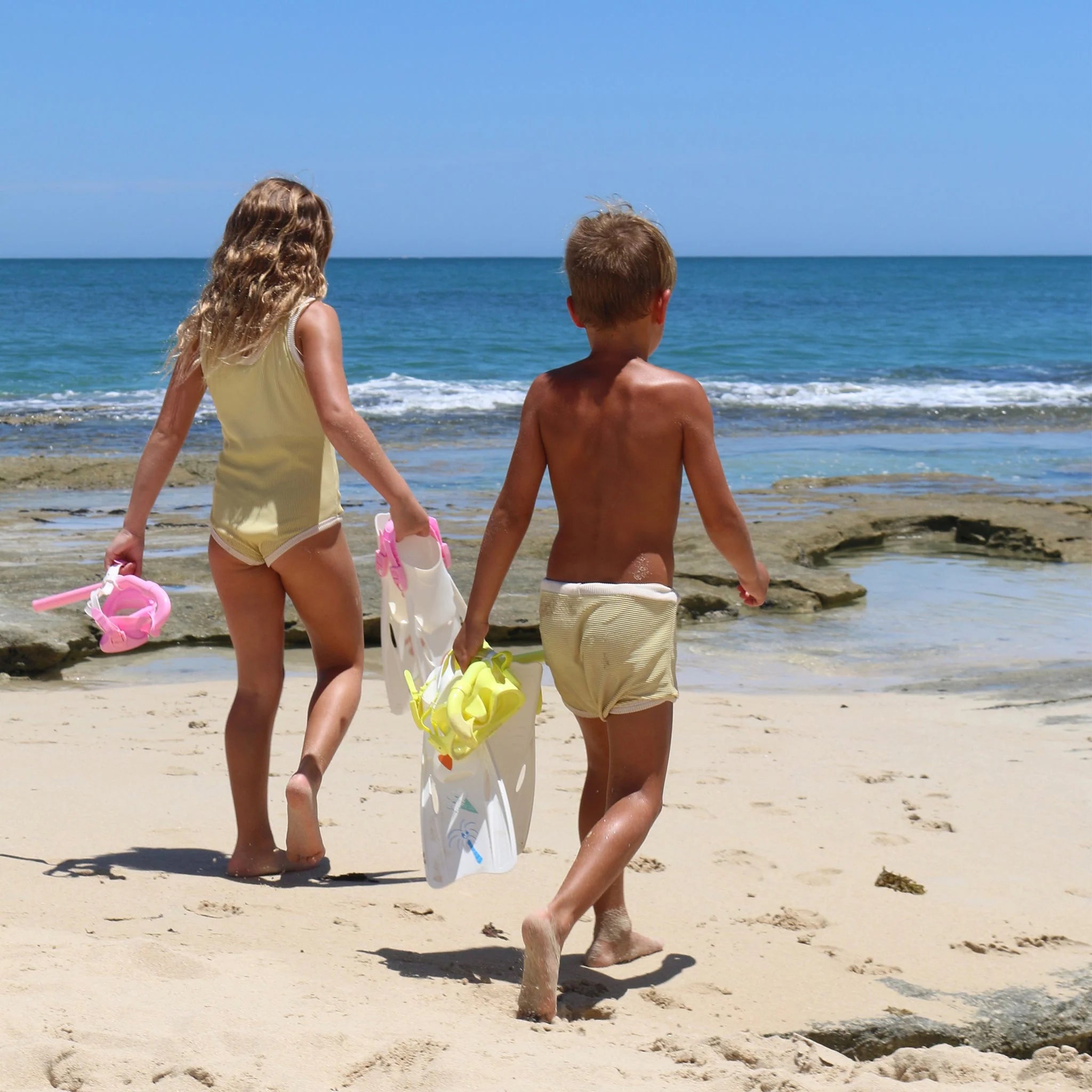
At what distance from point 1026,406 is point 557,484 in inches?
732

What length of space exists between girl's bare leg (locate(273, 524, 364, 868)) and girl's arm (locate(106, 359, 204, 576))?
39cm

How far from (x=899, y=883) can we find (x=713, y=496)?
1.26 metres

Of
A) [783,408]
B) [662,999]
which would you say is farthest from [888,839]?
[783,408]

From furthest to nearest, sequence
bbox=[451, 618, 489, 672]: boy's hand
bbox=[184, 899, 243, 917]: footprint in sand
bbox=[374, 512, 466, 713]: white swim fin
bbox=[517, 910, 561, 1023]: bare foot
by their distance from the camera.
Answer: bbox=[374, 512, 466, 713]: white swim fin → bbox=[184, 899, 243, 917]: footprint in sand → bbox=[451, 618, 489, 672]: boy's hand → bbox=[517, 910, 561, 1023]: bare foot

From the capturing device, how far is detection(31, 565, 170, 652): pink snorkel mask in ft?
10.8

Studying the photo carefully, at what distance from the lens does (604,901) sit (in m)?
2.91

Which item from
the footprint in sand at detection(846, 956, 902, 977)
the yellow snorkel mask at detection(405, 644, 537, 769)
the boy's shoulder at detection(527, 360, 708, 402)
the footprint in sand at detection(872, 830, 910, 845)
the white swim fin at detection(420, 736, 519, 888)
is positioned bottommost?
the footprint in sand at detection(846, 956, 902, 977)

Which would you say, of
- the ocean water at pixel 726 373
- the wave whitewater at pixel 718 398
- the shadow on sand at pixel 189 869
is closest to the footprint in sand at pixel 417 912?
the shadow on sand at pixel 189 869

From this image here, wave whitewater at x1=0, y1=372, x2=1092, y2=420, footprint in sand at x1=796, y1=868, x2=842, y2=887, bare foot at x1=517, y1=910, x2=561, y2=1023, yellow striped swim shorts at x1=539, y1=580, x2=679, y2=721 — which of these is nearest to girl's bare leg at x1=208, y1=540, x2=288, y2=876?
yellow striped swim shorts at x1=539, y1=580, x2=679, y2=721

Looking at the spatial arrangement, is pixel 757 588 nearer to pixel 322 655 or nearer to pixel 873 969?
pixel 873 969

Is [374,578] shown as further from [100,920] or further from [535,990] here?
[535,990]

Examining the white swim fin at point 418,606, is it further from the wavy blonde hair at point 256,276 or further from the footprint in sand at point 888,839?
the footprint in sand at point 888,839

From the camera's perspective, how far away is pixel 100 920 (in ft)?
9.37

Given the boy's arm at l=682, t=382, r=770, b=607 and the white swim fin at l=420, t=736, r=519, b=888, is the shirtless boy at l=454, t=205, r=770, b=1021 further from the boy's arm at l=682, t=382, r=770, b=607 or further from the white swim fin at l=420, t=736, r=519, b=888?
the white swim fin at l=420, t=736, r=519, b=888
